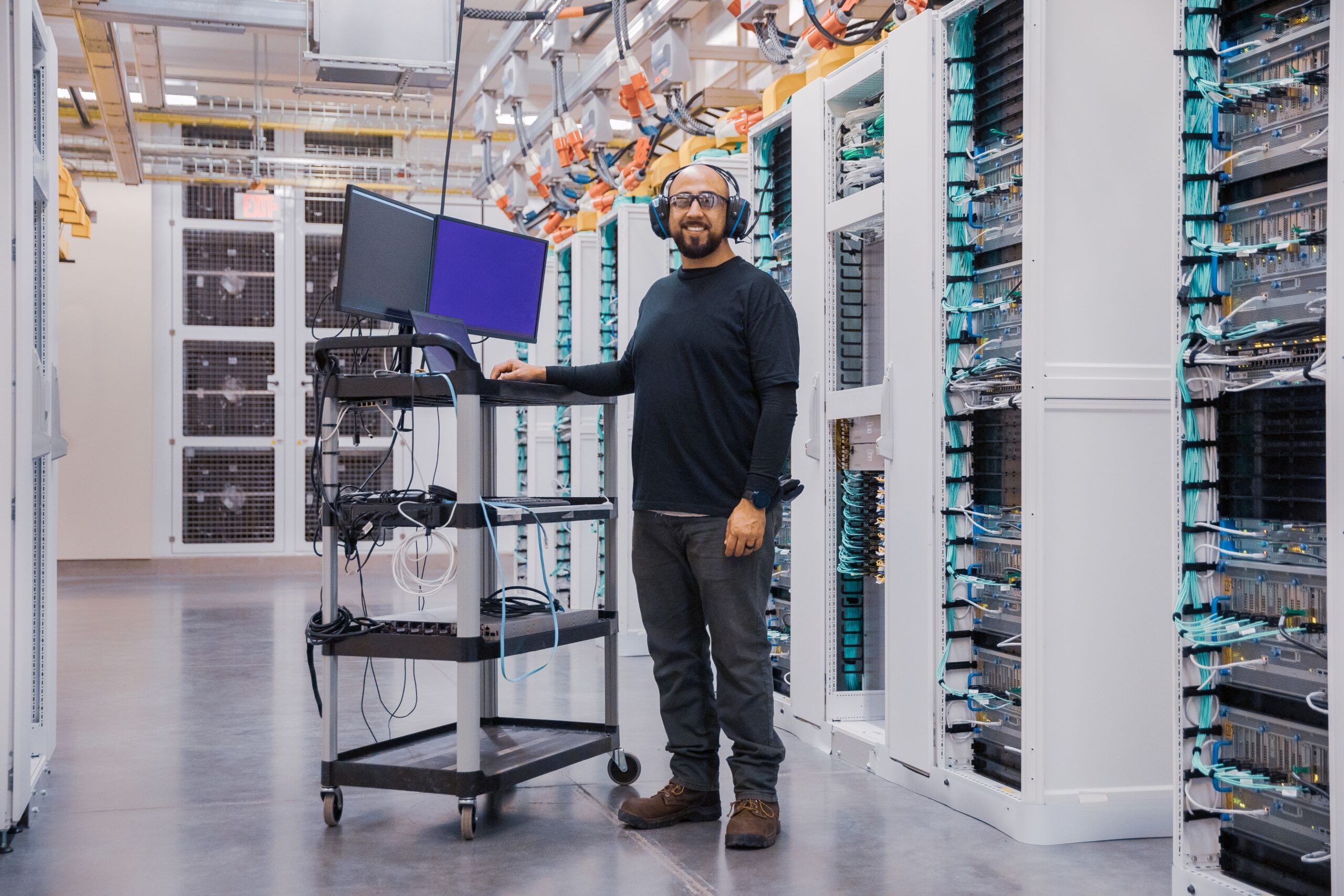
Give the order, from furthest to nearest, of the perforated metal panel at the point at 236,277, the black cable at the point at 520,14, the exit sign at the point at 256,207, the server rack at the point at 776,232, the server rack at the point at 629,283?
the perforated metal panel at the point at 236,277, the exit sign at the point at 256,207, the server rack at the point at 629,283, the black cable at the point at 520,14, the server rack at the point at 776,232

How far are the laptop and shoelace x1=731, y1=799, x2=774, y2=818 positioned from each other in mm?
1193

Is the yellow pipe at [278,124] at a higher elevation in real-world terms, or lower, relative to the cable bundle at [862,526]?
higher

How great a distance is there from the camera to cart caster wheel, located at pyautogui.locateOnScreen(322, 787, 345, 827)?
3.08 m

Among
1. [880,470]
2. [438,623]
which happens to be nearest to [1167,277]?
[880,470]

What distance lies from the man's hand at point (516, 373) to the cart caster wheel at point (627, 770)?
1.08 metres

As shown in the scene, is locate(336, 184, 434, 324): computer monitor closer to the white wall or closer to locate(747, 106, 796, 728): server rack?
locate(747, 106, 796, 728): server rack

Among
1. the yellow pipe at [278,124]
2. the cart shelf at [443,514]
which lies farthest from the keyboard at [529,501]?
the yellow pipe at [278,124]

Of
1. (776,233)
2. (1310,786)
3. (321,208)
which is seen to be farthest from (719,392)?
(321,208)

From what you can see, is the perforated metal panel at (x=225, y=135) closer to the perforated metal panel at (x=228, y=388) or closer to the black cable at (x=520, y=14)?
the perforated metal panel at (x=228, y=388)

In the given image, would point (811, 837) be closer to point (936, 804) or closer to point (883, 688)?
point (936, 804)

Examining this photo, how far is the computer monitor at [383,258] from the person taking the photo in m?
3.06

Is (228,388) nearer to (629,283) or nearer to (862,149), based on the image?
(629,283)

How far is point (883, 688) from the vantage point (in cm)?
398

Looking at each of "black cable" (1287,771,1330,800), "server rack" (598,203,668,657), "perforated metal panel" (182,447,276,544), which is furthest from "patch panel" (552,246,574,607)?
"perforated metal panel" (182,447,276,544)
